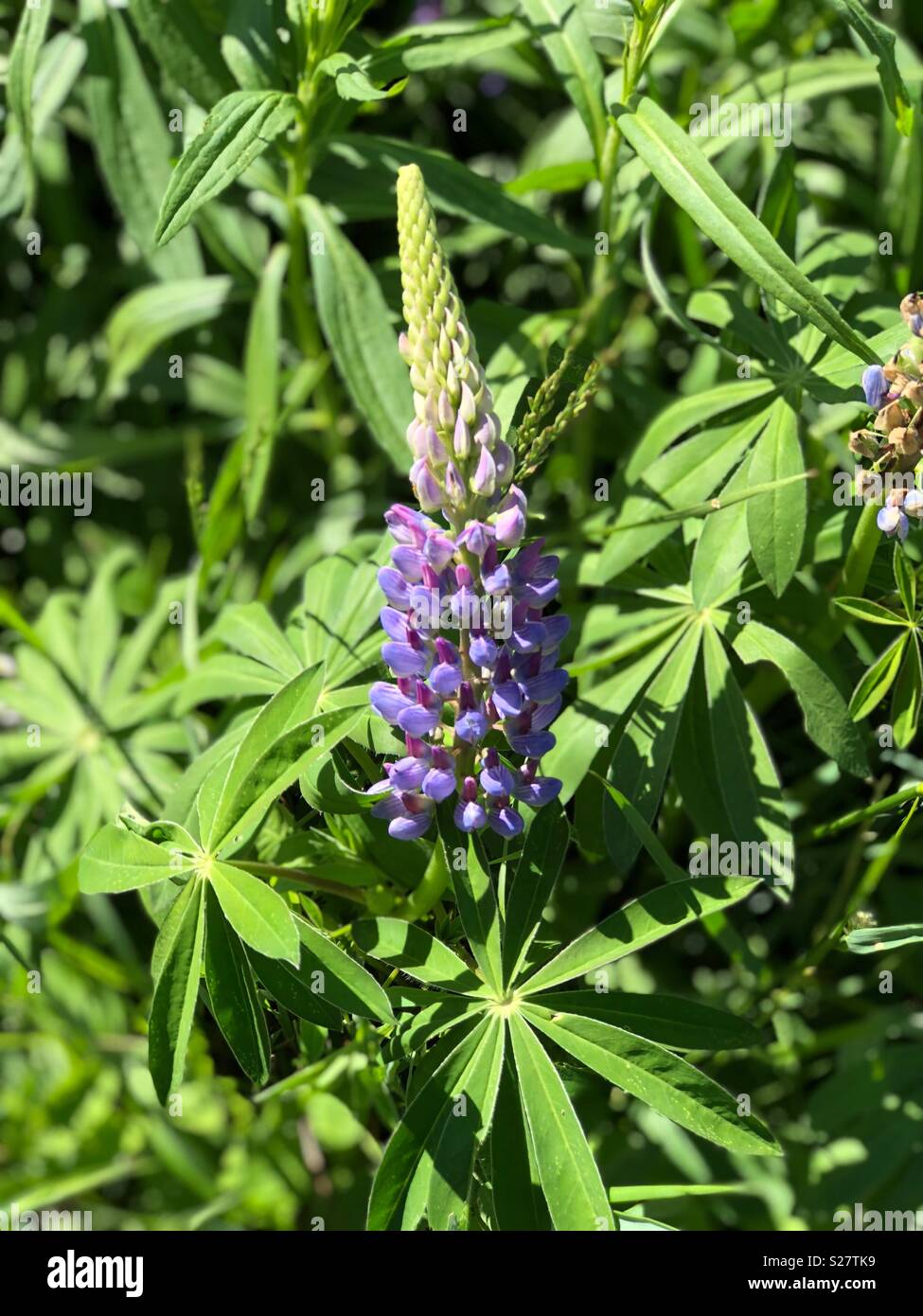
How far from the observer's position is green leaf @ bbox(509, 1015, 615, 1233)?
155cm

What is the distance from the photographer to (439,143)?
296cm

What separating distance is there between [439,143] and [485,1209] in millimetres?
2288

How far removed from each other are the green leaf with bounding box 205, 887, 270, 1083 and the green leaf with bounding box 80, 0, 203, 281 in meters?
1.35

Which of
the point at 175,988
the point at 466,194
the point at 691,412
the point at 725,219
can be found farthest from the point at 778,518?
the point at 175,988

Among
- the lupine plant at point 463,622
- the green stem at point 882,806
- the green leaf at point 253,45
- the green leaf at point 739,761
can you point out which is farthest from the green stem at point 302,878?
the green leaf at point 253,45

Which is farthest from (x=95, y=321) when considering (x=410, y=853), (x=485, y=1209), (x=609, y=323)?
(x=485, y=1209)

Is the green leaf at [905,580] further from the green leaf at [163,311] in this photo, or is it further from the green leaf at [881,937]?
the green leaf at [163,311]

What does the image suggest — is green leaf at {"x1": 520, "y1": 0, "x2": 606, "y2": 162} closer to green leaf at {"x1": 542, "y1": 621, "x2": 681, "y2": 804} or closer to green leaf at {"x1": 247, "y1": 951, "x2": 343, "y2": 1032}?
green leaf at {"x1": 542, "y1": 621, "x2": 681, "y2": 804}

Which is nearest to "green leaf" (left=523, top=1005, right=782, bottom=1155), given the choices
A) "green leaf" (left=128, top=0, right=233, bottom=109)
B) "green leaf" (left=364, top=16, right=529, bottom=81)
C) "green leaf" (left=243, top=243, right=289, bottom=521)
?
"green leaf" (left=243, top=243, right=289, bottom=521)

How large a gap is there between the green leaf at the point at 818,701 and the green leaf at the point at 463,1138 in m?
0.60

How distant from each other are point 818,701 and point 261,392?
1126mm

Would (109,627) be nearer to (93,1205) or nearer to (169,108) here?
(169,108)

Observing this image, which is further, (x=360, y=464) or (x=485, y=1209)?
(x=360, y=464)

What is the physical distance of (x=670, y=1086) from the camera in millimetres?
1579
